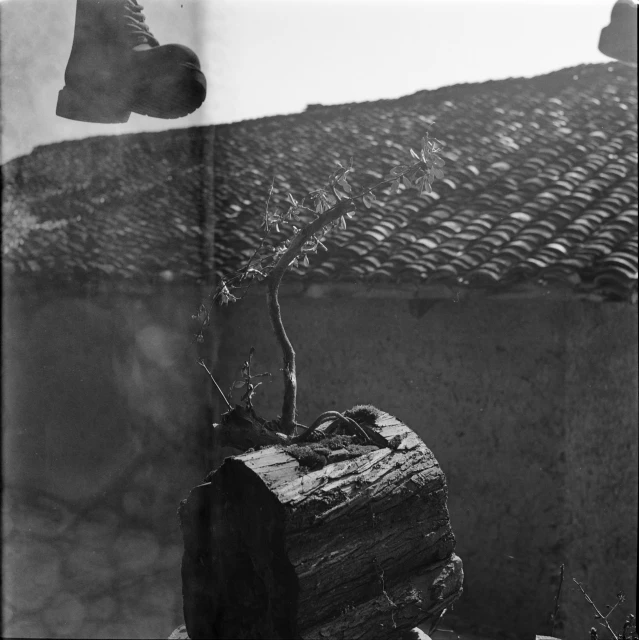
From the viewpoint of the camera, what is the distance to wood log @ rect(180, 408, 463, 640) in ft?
6.91

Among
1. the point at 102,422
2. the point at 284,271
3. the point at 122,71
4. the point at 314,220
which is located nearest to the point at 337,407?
the point at 102,422

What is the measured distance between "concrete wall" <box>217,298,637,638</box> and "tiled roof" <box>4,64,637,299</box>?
48 centimetres

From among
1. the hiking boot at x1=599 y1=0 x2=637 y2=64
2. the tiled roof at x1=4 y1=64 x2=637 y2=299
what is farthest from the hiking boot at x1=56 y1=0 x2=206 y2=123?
the hiking boot at x1=599 y1=0 x2=637 y2=64

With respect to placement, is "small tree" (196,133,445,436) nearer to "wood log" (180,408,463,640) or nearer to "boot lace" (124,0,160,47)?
"wood log" (180,408,463,640)

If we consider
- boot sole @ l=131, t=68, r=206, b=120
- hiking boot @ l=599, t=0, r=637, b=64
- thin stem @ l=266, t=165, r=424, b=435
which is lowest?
thin stem @ l=266, t=165, r=424, b=435

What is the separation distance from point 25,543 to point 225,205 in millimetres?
3638

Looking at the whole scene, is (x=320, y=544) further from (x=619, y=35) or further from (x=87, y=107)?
(x=619, y=35)

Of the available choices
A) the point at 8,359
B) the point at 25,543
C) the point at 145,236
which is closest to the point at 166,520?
the point at 25,543

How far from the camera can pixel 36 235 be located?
7.30 meters

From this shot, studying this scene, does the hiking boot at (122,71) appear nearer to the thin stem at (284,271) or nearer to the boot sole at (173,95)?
the boot sole at (173,95)

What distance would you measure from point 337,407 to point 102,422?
2427 millimetres

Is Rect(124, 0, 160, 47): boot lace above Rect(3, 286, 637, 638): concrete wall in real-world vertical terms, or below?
above

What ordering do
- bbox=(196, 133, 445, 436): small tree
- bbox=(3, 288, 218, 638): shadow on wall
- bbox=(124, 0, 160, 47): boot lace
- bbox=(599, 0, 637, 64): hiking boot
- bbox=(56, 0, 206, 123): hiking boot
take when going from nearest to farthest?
bbox=(56, 0, 206, 123): hiking boot → bbox=(124, 0, 160, 47): boot lace → bbox=(196, 133, 445, 436): small tree → bbox=(599, 0, 637, 64): hiking boot → bbox=(3, 288, 218, 638): shadow on wall

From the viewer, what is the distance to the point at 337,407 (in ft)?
19.5
